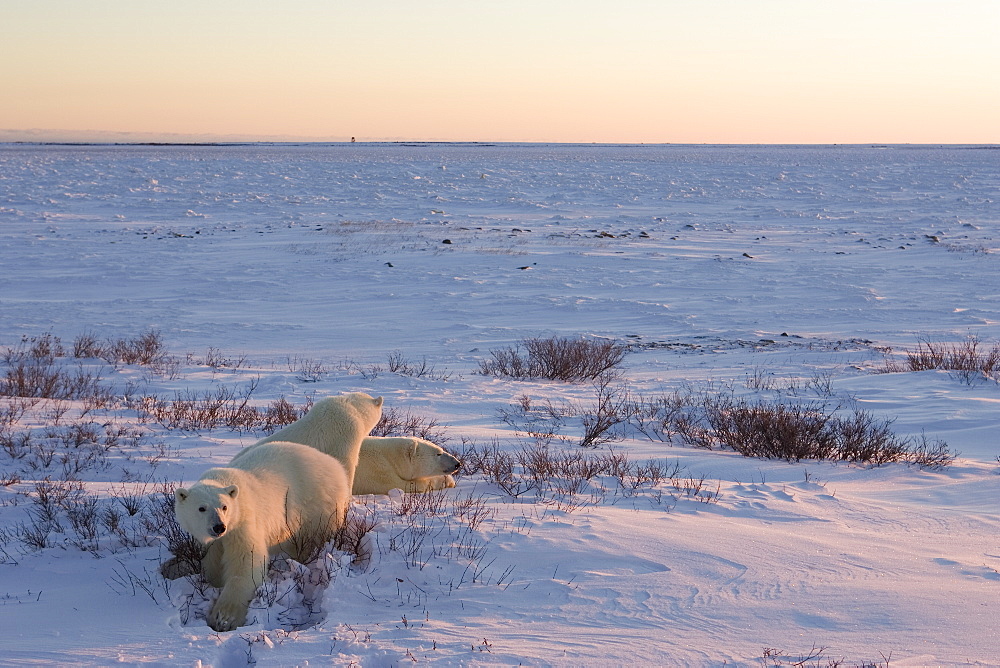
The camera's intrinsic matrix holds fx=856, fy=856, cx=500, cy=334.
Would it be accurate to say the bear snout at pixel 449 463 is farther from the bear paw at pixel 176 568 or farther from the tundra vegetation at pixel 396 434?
the bear paw at pixel 176 568

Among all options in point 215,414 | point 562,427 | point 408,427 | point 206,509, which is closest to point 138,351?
point 215,414

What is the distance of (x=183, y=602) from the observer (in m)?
3.14

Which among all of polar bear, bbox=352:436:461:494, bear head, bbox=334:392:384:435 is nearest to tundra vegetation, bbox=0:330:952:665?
polar bear, bbox=352:436:461:494

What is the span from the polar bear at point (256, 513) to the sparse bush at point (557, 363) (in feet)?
17.7

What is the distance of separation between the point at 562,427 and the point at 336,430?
2.93 m

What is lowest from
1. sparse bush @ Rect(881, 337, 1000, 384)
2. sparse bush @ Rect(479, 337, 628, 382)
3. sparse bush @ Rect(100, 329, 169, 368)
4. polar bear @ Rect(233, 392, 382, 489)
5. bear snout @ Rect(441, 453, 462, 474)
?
sparse bush @ Rect(100, 329, 169, 368)

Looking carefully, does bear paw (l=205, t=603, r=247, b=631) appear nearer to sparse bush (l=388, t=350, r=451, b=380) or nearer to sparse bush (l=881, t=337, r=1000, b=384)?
sparse bush (l=388, t=350, r=451, b=380)

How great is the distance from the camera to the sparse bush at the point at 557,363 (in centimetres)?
929

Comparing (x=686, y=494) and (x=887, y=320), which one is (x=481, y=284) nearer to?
(x=887, y=320)

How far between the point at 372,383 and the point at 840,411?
14.0 ft

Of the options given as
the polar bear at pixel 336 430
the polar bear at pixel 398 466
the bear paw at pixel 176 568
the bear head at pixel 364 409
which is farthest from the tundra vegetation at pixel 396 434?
the bear head at pixel 364 409

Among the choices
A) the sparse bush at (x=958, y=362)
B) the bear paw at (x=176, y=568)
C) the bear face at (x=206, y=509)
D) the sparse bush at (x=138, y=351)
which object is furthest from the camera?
the sparse bush at (x=138, y=351)

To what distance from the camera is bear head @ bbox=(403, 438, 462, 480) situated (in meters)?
4.55

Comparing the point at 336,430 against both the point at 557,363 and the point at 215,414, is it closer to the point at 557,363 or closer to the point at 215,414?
the point at 215,414
